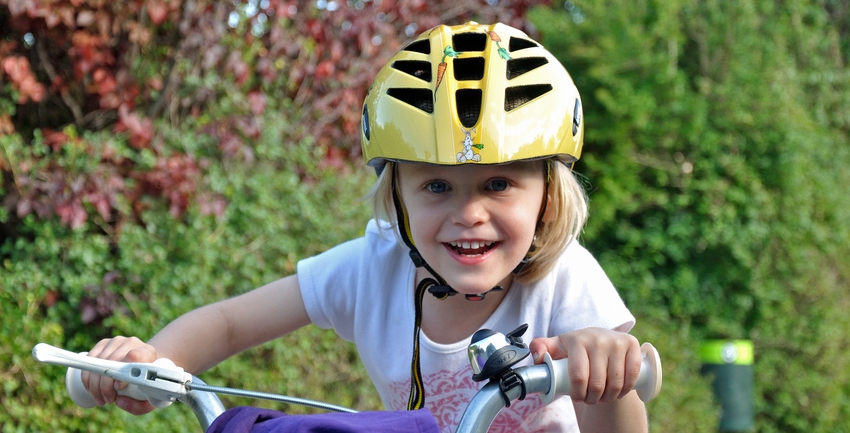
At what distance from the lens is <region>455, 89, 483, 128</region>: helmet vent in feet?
8.28

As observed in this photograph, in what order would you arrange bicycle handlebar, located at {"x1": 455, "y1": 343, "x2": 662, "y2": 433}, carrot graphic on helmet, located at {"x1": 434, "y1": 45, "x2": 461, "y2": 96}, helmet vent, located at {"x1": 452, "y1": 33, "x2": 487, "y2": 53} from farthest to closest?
1. helmet vent, located at {"x1": 452, "y1": 33, "x2": 487, "y2": 53}
2. carrot graphic on helmet, located at {"x1": 434, "y1": 45, "x2": 461, "y2": 96}
3. bicycle handlebar, located at {"x1": 455, "y1": 343, "x2": 662, "y2": 433}

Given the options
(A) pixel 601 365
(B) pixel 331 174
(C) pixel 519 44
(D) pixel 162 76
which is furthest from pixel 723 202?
(A) pixel 601 365

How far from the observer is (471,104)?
2.57 m

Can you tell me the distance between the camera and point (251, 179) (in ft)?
15.3

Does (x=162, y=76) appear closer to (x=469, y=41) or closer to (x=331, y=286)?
(x=331, y=286)

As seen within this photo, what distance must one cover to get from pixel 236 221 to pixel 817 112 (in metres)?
5.25

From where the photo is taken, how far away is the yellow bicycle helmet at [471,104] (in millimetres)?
2434

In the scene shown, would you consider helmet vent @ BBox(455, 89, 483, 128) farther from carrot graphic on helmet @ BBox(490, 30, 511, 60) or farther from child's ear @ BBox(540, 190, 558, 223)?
child's ear @ BBox(540, 190, 558, 223)

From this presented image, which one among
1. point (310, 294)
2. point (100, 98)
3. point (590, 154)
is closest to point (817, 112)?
point (590, 154)

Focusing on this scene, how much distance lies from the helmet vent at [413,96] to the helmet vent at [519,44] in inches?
12.2

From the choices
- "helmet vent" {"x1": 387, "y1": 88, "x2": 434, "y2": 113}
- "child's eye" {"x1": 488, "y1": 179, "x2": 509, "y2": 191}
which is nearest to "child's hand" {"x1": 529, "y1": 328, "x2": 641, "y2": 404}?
"child's eye" {"x1": 488, "y1": 179, "x2": 509, "y2": 191}

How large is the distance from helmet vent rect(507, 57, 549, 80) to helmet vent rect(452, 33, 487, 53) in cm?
10

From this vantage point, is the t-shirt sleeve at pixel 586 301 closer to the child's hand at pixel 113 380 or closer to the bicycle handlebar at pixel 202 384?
the bicycle handlebar at pixel 202 384

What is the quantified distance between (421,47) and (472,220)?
658 mm
